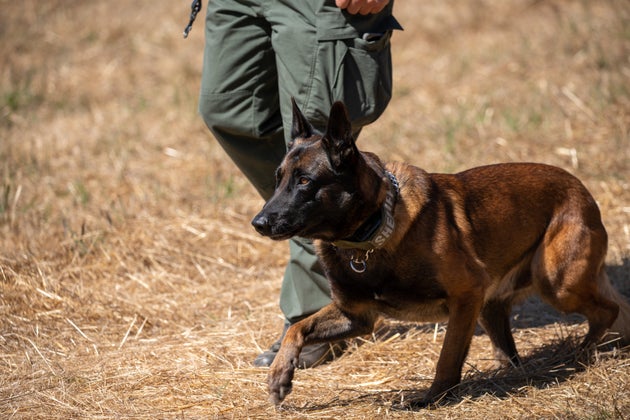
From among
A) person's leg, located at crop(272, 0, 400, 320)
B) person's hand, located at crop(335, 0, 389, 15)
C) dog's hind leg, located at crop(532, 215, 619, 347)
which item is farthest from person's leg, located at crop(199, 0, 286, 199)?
dog's hind leg, located at crop(532, 215, 619, 347)

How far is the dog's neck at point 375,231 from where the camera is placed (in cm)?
351

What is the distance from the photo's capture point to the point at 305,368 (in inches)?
173

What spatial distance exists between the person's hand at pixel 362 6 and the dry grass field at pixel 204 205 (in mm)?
1815

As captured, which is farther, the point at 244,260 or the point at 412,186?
the point at 244,260

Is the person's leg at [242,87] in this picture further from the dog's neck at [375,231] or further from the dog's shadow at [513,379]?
the dog's shadow at [513,379]

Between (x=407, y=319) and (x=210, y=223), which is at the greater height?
(x=407, y=319)

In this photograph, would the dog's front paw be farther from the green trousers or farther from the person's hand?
the person's hand

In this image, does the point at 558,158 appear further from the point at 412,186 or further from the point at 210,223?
the point at 412,186

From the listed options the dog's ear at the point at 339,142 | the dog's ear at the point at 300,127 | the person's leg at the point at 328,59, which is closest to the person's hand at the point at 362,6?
the person's leg at the point at 328,59

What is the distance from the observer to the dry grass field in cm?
386

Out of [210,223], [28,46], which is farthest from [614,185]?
[28,46]

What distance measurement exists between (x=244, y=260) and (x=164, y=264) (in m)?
0.58

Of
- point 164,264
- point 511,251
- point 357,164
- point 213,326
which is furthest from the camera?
point 164,264

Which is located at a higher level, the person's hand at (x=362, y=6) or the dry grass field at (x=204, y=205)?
the person's hand at (x=362, y=6)
